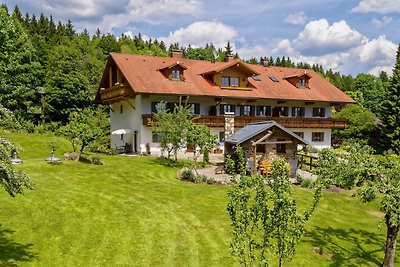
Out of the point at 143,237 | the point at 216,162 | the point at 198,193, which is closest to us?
the point at 143,237

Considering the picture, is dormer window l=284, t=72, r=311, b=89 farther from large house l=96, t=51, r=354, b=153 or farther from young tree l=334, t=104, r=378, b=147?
young tree l=334, t=104, r=378, b=147

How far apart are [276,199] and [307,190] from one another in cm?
1771

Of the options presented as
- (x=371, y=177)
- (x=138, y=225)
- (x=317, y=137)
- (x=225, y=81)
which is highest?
(x=225, y=81)

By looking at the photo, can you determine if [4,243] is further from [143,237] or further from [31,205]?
[143,237]

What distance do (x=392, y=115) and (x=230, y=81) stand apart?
995 inches

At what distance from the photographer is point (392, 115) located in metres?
52.3

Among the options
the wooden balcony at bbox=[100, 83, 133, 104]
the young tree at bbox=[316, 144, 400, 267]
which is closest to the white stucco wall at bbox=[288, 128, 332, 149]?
the wooden balcony at bbox=[100, 83, 133, 104]

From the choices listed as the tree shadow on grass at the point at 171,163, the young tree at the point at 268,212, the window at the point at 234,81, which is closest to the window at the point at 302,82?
the window at the point at 234,81

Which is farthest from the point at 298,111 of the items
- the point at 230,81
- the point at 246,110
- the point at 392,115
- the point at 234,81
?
the point at 392,115

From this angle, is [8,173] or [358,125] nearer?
[8,173]

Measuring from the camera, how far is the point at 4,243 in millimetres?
13922

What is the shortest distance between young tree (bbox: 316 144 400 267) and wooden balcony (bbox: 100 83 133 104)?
25.1m

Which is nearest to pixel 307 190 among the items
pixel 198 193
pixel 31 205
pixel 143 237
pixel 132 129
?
pixel 198 193

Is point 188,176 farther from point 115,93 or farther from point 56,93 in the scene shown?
point 56,93
